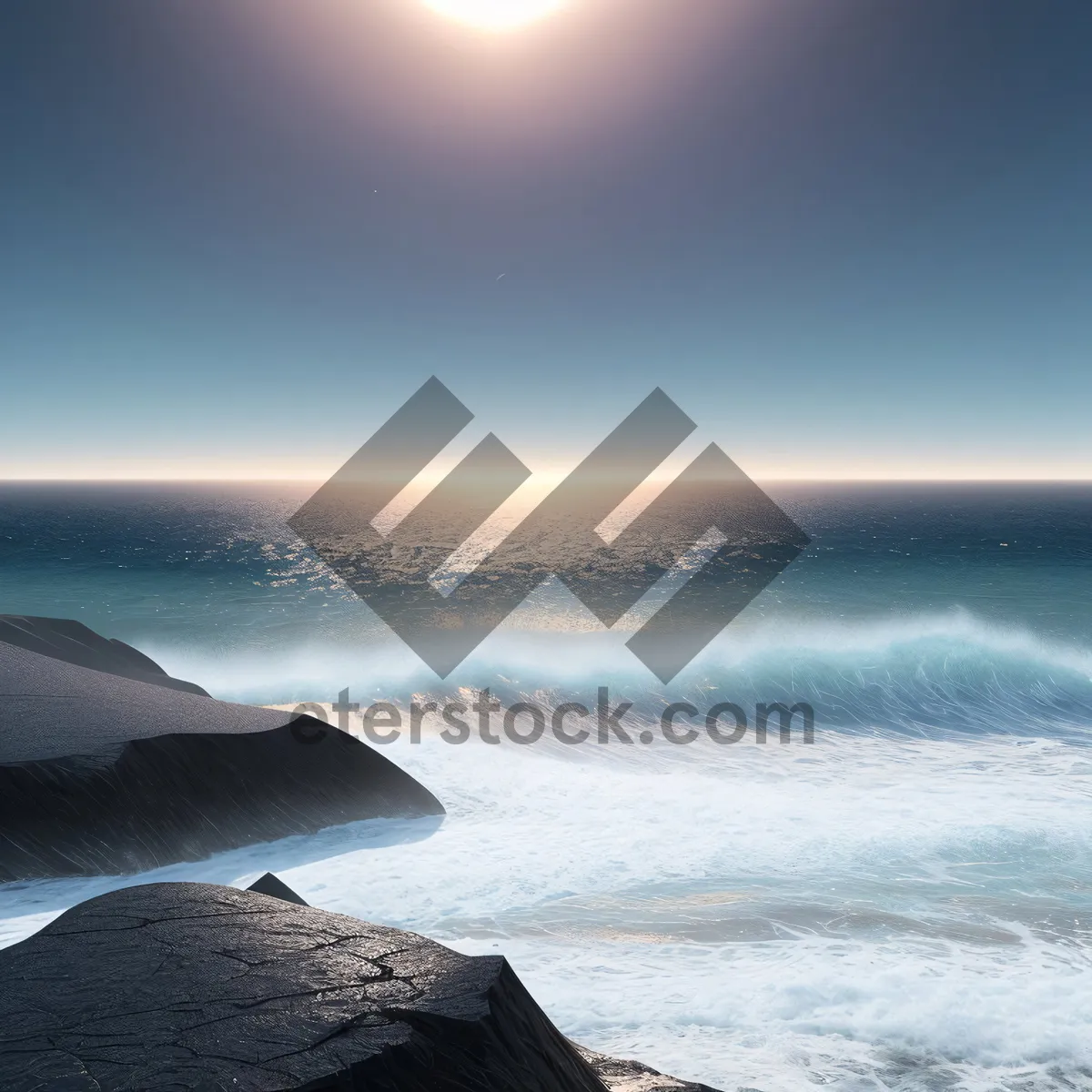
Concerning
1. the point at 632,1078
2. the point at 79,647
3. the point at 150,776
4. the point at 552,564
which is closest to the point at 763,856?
the point at 632,1078

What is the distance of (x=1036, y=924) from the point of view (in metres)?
7.78

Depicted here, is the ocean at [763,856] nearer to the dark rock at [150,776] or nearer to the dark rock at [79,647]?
the dark rock at [150,776]

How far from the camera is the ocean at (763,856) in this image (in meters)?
5.86

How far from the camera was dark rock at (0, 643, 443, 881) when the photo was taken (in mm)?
7469

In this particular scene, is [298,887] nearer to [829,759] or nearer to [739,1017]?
[739,1017]

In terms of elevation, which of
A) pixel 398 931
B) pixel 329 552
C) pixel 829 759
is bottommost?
pixel 829 759

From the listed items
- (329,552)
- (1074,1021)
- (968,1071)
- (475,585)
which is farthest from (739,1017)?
(329,552)

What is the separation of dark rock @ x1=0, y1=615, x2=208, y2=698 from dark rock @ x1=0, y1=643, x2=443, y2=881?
2460 mm

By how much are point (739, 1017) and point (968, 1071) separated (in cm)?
168

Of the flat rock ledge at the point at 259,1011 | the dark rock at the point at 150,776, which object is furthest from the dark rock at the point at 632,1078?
the dark rock at the point at 150,776

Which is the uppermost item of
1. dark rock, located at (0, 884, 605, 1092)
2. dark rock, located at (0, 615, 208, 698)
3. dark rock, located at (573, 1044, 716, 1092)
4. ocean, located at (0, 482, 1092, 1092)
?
dark rock, located at (0, 615, 208, 698)

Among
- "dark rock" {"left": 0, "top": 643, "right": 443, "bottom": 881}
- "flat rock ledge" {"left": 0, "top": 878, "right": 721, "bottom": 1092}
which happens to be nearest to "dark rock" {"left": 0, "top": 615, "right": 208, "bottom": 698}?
"dark rock" {"left": 0, "top": 643, "right": 443, "bottom": 881}

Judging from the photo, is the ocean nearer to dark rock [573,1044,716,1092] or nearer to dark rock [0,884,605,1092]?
dark rock [573,1044,716,1092]

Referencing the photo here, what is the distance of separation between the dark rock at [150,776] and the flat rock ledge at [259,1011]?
4.66 meters
